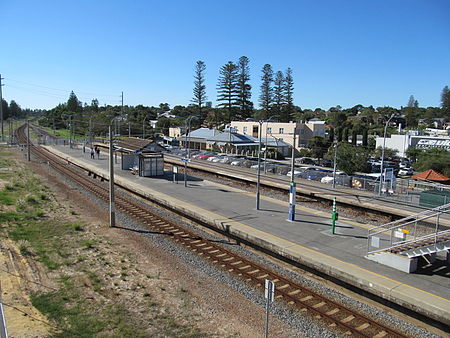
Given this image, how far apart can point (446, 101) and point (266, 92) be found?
9778 cm

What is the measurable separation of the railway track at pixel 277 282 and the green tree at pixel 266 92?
7957cm

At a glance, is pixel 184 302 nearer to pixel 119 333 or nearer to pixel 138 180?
pixel 119 333

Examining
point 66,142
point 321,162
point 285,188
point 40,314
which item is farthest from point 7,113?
point 40,314

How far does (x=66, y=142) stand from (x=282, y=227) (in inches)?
2367

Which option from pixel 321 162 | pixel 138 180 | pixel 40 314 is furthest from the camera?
pixel 321 162

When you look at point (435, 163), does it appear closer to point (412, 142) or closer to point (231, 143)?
point (412, 142)

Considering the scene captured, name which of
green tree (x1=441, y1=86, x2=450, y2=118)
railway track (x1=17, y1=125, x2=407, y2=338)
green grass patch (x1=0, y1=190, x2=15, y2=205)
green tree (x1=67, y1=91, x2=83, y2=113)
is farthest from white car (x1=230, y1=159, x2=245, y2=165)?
green tree (x1=441, y1=86, x2=450, y2=118)

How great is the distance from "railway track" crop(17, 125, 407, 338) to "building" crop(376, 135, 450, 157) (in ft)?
188

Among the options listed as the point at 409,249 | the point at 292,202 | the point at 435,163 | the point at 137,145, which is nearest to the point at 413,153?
the point at 435,163

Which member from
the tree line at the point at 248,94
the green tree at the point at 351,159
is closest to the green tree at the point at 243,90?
the tree line at the point at 248,94

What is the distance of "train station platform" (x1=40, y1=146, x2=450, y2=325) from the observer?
1034 centimetres

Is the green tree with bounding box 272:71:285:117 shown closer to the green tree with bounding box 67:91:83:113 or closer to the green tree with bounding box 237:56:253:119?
the green tree with bounding box 237:56:253:119

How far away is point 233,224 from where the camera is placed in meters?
16.7

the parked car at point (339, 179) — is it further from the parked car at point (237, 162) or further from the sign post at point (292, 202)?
the parked car at point (237, 162)
